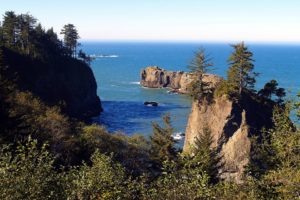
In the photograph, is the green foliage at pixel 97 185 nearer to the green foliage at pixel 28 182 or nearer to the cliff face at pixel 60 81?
the green foliage at pixel 28 182

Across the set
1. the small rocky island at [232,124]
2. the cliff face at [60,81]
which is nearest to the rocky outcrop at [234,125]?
the small rocky island at [232,124]

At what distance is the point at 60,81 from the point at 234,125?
5136 cm

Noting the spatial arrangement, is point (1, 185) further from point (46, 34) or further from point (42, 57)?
point (46, 34)

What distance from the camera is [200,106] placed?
5556 cm

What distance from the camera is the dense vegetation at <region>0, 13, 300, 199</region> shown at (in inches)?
584

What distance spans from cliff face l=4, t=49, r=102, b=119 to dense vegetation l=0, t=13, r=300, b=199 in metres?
27.3

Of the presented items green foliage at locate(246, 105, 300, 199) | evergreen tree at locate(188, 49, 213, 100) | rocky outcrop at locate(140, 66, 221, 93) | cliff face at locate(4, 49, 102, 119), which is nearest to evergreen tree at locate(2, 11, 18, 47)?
cliff face at locate(4, 49, 102, 119)

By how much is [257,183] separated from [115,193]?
9.25 m

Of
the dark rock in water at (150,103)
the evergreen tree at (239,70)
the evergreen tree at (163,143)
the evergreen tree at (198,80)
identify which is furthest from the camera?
the dark rock in water at (150,103)

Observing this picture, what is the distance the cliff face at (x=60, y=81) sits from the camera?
7869 cm

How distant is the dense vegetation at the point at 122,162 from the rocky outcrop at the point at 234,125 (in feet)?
5.87

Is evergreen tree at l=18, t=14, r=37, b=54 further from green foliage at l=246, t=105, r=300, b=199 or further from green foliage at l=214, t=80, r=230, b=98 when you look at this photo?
green foliage at l=246, t=105, r=300, b=199

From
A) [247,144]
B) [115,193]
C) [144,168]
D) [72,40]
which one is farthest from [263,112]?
Answer: [72,40]

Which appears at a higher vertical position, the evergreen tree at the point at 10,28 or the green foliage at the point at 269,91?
the evergreen tree at the point at 10,28
